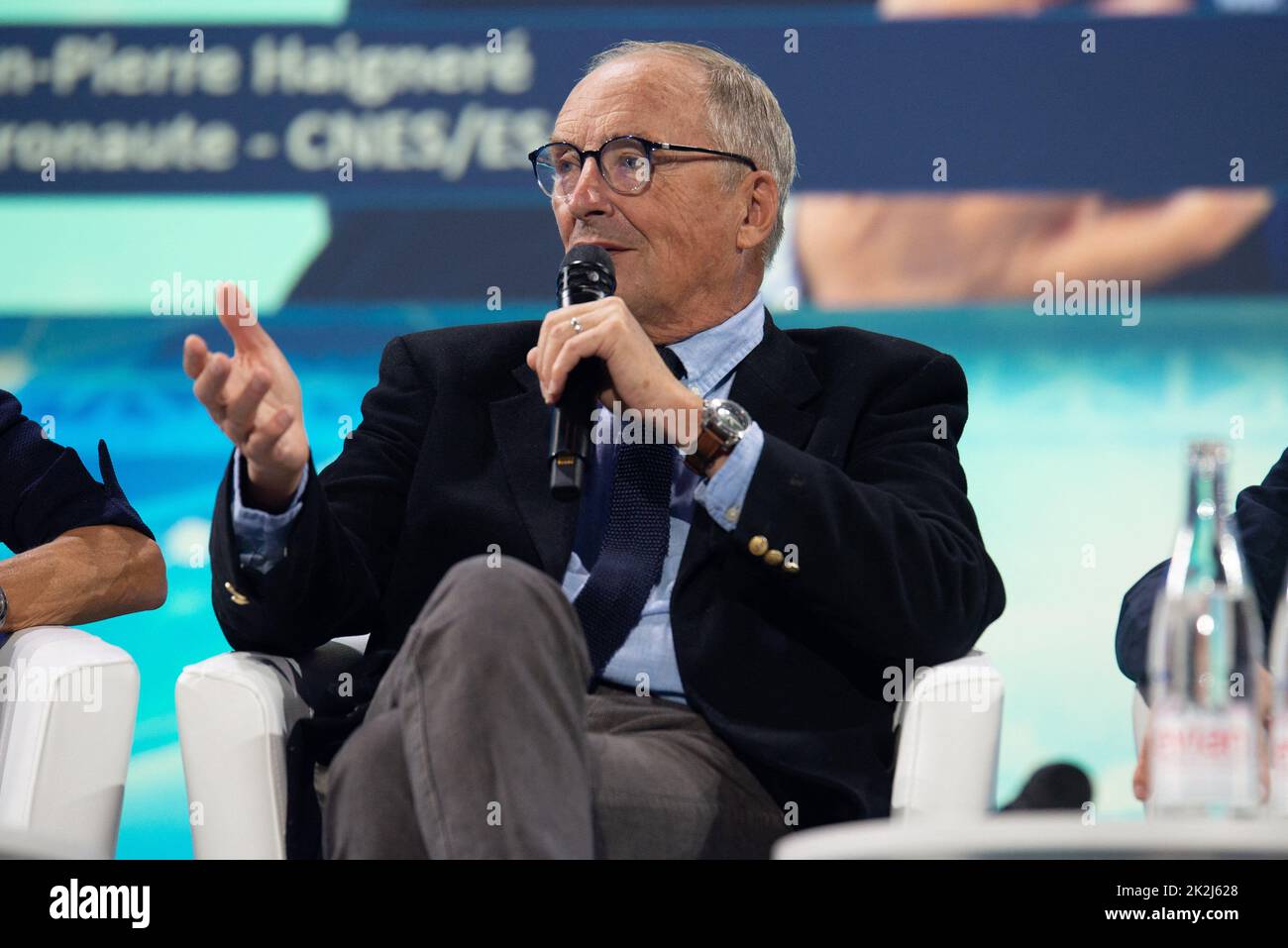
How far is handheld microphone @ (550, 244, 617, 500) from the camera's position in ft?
6.25

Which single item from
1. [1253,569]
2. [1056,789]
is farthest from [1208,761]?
[1253,569]

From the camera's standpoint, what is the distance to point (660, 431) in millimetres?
2057

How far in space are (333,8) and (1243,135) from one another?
72.9 inches

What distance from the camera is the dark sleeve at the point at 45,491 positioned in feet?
8.17

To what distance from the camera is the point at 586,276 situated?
7.15ft

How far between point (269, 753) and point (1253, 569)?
131 centimetres

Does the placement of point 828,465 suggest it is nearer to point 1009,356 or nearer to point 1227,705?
point 1227,705

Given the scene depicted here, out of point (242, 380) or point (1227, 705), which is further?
point (242, 380)

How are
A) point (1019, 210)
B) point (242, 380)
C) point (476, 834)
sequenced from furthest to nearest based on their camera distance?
point (1019, 210) → point (242, 380) → point (476, 834)

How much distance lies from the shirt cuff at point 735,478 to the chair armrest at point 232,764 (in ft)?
1.96

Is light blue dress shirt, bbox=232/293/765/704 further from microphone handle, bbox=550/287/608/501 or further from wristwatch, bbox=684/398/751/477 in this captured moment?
microphone handle, bbox=550/287/608/501

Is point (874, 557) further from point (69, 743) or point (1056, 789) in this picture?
point (69, 743)
